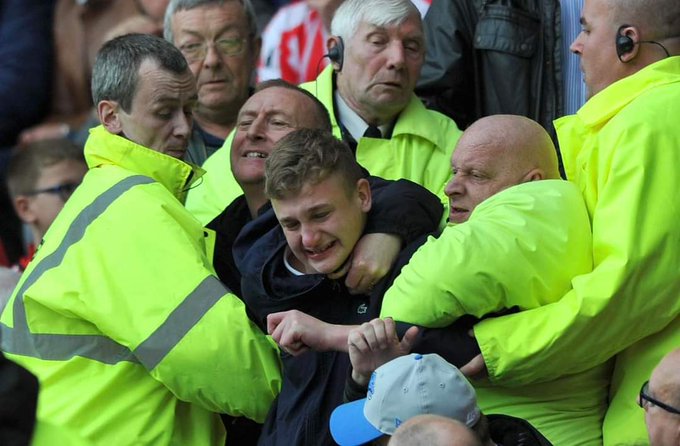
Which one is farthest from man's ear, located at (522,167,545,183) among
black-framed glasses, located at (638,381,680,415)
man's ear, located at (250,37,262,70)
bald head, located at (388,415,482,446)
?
man's ear, located at (250,37,262,70)

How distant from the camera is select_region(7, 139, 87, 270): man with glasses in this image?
7125 mm

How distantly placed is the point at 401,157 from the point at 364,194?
108cm

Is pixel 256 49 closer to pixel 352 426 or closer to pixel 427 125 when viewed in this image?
A: pixel 427 125

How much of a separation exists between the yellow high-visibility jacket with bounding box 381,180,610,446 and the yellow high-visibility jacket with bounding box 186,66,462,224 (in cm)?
126

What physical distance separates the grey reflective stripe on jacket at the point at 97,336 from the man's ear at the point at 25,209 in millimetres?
1990

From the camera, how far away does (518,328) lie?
4500mm

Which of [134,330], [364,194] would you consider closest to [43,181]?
[134,330]

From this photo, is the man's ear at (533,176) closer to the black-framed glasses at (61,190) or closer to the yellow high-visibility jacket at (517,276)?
the yellow high-visibility jacket at (517,276)

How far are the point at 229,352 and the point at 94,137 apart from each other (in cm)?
98

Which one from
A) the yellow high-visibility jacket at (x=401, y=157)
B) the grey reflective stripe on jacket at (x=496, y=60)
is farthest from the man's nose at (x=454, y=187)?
the grey reflective stripe on jacket at (x=496, y=60)

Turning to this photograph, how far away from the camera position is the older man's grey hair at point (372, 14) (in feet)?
19.9

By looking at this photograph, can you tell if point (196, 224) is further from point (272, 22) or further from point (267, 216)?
point (272, 22)

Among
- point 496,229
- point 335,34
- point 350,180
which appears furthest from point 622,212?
point 335,34

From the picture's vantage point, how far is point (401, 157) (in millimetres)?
5957
